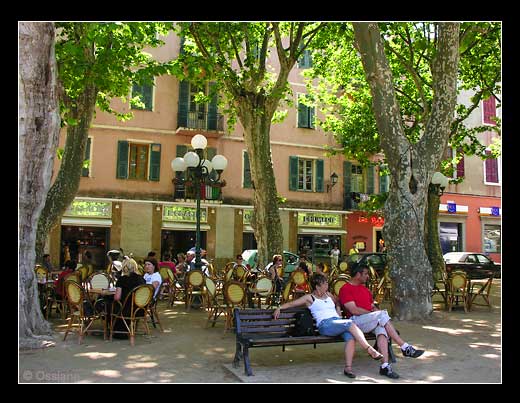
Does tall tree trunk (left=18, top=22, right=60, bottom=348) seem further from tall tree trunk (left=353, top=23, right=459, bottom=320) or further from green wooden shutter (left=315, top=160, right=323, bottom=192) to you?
green wooden shutter (left=315, top=160, right=323, bottom=192)

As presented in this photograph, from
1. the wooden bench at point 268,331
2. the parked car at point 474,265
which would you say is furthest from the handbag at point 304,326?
the parked car at point 474,265

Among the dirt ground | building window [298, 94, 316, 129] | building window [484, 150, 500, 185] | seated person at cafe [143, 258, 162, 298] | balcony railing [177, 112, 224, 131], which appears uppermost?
building window [298, 94, 316, 129]

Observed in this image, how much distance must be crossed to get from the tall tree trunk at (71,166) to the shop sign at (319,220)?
50.6ft

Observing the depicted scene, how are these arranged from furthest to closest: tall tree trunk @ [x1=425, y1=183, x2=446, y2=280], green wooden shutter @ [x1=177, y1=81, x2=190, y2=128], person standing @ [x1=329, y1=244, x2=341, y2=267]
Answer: person standing @ [x1=329, y1=244, x2=341, y2=267], green wooden shutter @ [x1=177, y1=81, x2=190, y2=128], tall tree trunk @ [x1=425, y1=183, x2=446, y2=280]

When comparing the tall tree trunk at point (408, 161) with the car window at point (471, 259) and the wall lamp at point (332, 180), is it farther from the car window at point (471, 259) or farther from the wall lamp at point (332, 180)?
the wall lamp at point (332, 180)

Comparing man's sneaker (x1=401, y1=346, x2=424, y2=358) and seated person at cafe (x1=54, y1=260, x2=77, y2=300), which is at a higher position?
seated person at cafe (x1=54, y1=260, x2=77, y2=300)

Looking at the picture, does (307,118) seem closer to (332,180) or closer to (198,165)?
(332,180)

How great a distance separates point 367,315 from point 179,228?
757 inches

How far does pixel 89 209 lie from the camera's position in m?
23.9

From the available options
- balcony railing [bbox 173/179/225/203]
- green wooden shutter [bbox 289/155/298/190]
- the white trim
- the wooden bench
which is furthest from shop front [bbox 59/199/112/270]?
the wooden bench

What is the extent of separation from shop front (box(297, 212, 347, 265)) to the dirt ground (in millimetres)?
18655

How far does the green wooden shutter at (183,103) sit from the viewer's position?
84.3ft

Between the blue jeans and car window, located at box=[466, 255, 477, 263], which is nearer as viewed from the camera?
the blue jeans

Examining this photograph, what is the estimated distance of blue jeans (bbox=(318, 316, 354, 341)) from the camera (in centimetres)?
642
